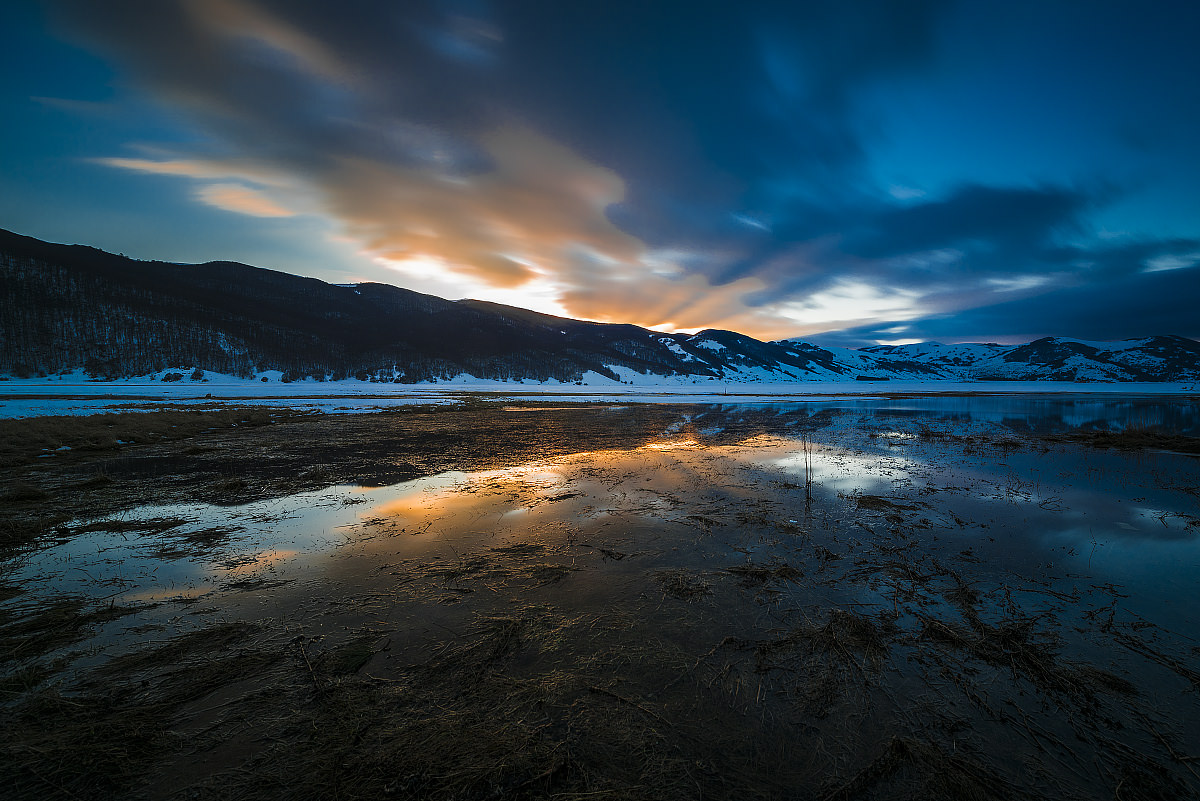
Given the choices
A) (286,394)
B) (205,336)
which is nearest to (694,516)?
(286,394)

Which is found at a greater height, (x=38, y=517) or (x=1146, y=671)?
(x=1146, y=671)

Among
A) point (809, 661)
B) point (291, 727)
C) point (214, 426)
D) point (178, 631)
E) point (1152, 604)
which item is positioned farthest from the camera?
point (214, 426)

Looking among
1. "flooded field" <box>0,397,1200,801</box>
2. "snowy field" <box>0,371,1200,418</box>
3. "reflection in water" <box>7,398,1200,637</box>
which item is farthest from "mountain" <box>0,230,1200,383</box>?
"flooded field" <box>0,397,1200,801</box>

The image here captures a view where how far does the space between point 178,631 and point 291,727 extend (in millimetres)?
2822

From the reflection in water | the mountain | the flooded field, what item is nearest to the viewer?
the flooded field

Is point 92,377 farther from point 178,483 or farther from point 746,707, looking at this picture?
point 746,707

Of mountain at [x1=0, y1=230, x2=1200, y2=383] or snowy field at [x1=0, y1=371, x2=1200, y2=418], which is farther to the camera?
mountain at [x1=0, y1=230, x2=1200, y2=383]

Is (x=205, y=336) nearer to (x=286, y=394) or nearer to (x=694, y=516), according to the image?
(x=286, y=394)

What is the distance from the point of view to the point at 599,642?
16.4ft

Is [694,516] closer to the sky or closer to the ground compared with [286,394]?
closer to the sky

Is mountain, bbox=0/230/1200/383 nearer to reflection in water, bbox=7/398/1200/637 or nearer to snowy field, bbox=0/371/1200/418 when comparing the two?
snowy field, bbox=0/371/1200/418

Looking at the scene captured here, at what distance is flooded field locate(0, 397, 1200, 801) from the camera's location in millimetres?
3293

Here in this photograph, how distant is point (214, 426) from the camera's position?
26391 mm

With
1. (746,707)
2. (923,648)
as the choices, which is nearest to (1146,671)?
(923,648)
